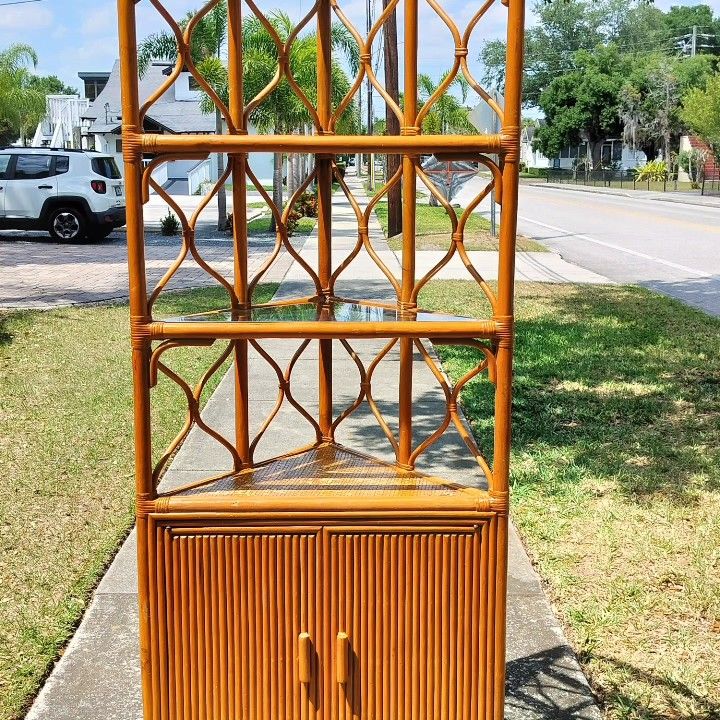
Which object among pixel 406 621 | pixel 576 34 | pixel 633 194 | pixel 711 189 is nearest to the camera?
pixel 406 621

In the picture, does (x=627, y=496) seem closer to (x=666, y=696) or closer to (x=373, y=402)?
→ (x=666, y=696)

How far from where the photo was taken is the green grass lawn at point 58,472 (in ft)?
11.6

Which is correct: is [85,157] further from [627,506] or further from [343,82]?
[627,506]

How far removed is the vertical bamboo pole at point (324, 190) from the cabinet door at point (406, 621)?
80 cm

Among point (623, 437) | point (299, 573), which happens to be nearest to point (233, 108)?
point (299, 573)

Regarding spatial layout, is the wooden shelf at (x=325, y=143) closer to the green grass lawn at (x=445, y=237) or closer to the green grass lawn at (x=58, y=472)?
the green grass lawn at (x=58, y=472)

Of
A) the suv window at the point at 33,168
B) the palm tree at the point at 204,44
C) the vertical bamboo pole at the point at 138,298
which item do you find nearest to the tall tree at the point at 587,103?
the palm tree at the point at 204,44

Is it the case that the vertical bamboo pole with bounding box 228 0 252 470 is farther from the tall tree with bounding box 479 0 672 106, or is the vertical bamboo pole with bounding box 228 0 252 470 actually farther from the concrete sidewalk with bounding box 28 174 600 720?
the tall tree with bounding box 479 0 672 106

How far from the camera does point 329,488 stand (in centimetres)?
252

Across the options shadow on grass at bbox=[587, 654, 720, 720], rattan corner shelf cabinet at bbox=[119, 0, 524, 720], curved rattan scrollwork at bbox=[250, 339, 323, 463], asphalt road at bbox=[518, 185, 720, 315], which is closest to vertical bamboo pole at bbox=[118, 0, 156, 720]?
rattan corner shelf cabinet at bbox=[119, 0, 524, 720]

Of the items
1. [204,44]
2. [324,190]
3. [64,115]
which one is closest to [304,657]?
[324,190]

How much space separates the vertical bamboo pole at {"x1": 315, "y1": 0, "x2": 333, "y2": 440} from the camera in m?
2.91

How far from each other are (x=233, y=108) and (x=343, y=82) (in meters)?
23.5

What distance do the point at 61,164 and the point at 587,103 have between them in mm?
51907
